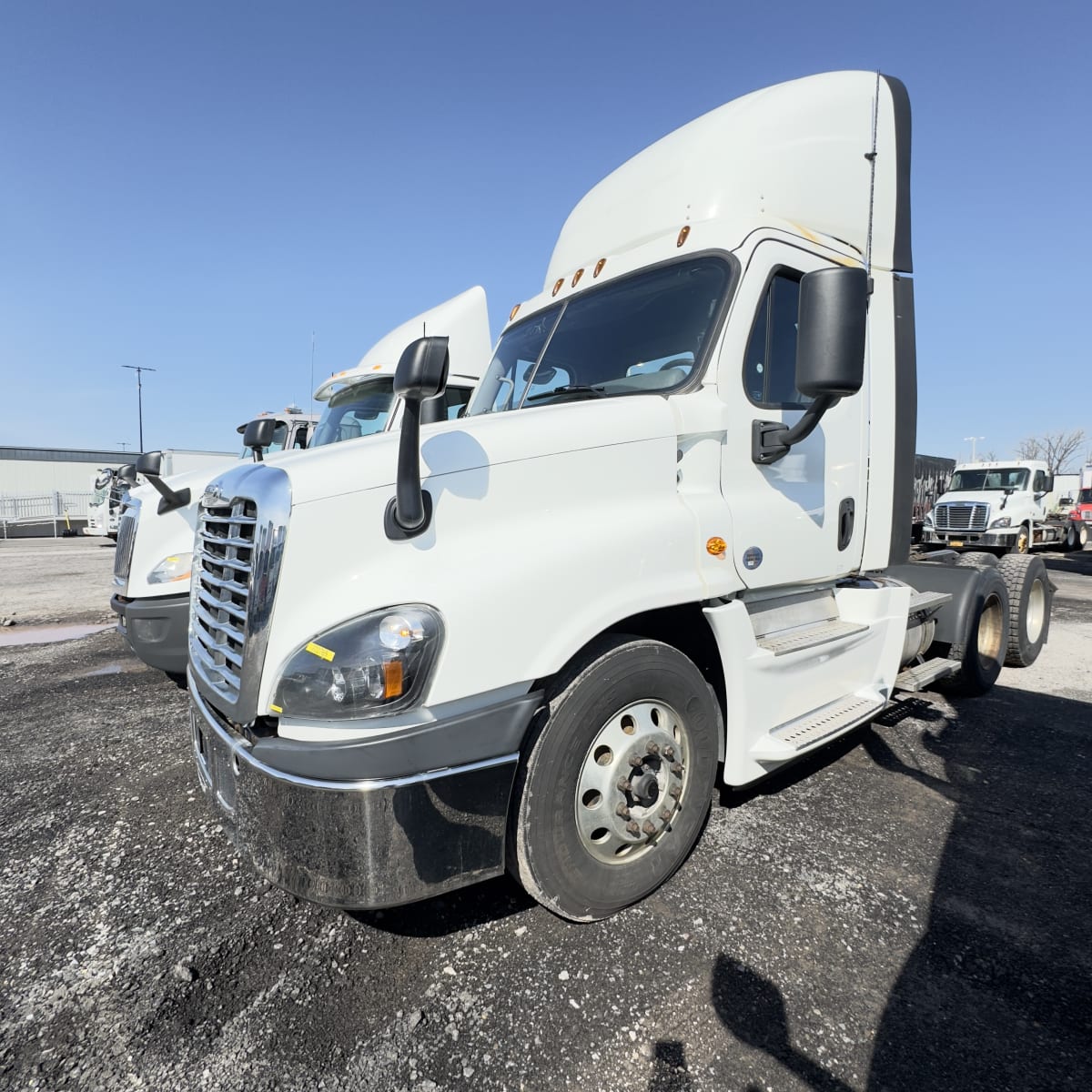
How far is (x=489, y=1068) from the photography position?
1868 millimetres

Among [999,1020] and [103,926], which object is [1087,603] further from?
[103,926]

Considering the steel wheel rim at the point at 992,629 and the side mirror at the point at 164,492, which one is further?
the steel wheel rim at the point at 992,629

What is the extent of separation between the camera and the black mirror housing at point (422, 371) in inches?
72.8

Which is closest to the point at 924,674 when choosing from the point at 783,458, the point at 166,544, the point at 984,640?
the point at 984,640

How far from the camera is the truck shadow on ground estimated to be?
1845 mm

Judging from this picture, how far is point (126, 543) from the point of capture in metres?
4.71

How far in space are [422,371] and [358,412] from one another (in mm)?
5637

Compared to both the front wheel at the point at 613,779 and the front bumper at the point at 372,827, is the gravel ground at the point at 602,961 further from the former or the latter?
the front bumper at the point at 372,827

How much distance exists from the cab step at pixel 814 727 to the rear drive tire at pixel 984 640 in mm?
1997

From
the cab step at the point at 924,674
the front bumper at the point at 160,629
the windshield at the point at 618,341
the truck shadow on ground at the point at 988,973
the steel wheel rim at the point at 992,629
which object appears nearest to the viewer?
the truck shadow on ground at the point at 988,973

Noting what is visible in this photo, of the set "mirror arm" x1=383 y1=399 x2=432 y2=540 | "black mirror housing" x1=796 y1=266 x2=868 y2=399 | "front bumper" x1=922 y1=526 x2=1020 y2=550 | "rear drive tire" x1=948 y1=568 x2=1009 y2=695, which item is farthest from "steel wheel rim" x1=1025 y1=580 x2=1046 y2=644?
"front bumper" x1=922 y1=526 x2=1020 y2=550

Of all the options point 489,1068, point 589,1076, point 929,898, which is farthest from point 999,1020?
point 489,1068

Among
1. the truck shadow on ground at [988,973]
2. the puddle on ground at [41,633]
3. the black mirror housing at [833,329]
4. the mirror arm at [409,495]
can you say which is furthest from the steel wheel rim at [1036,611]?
the puddle on ground at [41,633]

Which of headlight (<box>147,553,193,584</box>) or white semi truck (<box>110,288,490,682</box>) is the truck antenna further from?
headlight (<box>147,553,193,584</box>)
